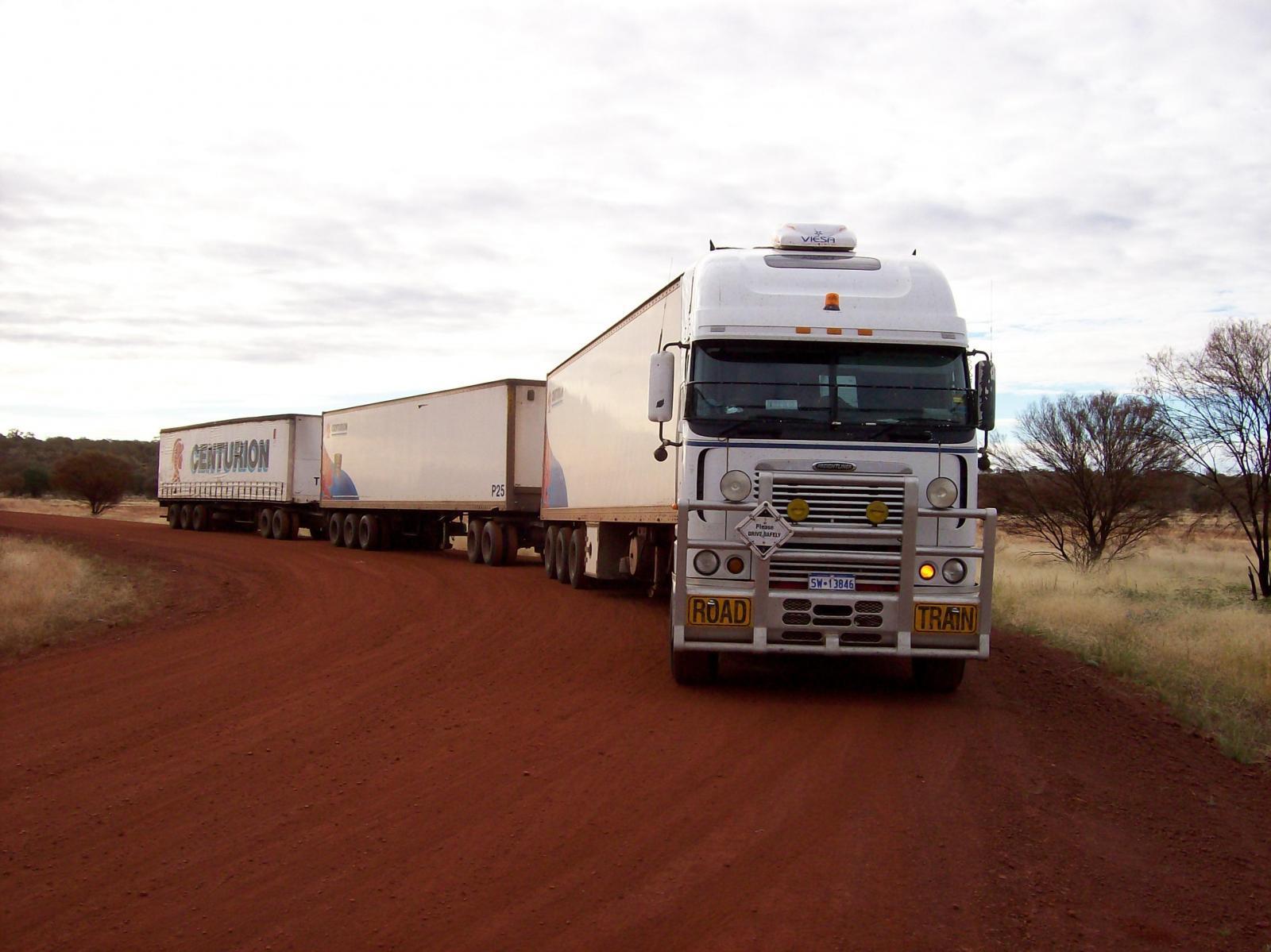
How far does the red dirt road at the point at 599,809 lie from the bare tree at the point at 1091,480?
17.7m

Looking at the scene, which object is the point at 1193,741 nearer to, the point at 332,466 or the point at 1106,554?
the point at 1106,554

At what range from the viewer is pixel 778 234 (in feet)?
37.9

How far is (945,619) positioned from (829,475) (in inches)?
58.8

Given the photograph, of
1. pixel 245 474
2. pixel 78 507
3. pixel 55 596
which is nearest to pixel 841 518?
pixel 55 596

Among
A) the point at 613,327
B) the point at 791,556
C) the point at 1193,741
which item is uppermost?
the point at 613,327

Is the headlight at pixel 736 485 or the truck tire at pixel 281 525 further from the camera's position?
the truck tire at pixel 281 525

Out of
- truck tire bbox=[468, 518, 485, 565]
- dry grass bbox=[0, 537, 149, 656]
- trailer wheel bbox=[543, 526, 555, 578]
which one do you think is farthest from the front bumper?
truck tire bbox=[468, 518, 485, 565]

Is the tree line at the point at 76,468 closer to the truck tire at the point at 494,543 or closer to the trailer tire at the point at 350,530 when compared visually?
the trailer tire at the point at 350,530

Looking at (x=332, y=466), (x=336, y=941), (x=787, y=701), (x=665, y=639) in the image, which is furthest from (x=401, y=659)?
(x=332, y=466)

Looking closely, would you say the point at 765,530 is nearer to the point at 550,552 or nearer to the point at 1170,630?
the point at 1170,630

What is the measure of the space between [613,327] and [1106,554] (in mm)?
18132

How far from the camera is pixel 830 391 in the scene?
9.98 m

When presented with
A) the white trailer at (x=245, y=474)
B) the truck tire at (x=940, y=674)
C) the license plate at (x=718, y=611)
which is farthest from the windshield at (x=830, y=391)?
the white trailer at (x=245, y=474)

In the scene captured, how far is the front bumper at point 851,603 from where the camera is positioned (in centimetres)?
951
